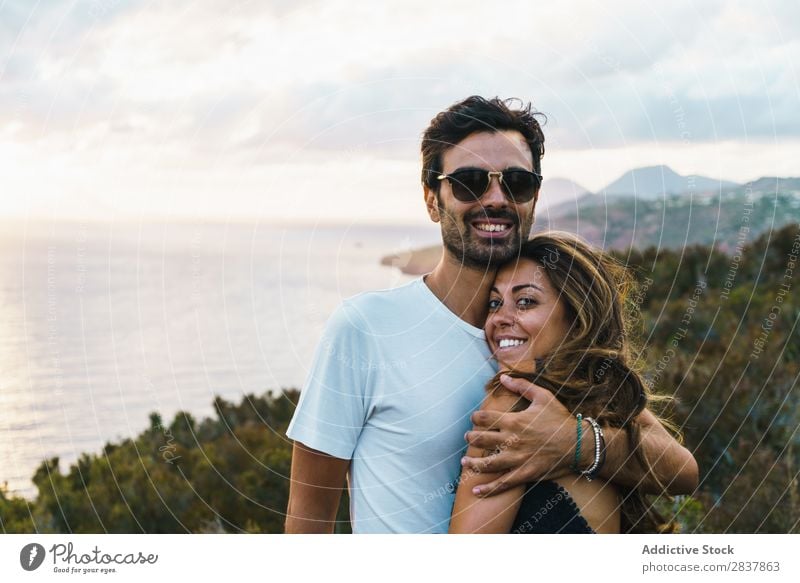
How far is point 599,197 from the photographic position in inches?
259

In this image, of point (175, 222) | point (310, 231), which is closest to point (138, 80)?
point (175, 222)

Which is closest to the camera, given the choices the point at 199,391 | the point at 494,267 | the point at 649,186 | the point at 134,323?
the point at 494,267

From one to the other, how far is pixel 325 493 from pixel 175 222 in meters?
2.06

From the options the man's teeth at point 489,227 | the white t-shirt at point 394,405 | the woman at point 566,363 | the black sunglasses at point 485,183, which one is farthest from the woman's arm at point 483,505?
the black sunglasses at point 485,183

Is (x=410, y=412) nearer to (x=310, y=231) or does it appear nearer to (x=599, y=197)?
(x=310, y=231)

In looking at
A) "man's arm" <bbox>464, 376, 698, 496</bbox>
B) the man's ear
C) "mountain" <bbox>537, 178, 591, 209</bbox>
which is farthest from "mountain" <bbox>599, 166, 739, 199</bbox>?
"man's arm" <bbox>464, 376, 698, 496</bbox>

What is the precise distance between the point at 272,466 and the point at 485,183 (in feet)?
14.3

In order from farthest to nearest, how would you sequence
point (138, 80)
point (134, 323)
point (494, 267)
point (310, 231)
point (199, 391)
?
1. point (199, 391)
2. point (134, 323)
3. point (138, 80)
4. point (310, 231)
5. point (494, 267)

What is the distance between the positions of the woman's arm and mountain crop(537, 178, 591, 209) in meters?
1.47

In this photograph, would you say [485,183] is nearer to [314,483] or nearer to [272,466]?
[314,483]

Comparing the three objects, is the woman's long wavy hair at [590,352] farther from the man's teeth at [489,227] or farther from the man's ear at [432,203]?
the man's ear at [432,203]

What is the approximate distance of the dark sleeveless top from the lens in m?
3.46

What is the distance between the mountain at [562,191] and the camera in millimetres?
4535

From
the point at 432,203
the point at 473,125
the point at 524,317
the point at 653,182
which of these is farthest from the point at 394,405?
the point at 653,182
